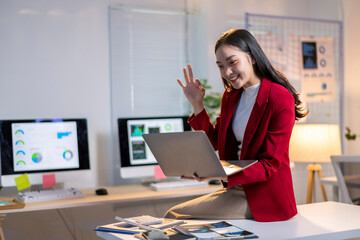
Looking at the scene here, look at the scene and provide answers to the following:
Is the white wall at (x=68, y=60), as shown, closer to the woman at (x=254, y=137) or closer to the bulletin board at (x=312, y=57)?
the bulletin board at (x=312, y=57)

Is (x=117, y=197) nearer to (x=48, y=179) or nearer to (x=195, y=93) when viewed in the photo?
(x=48, y=179)

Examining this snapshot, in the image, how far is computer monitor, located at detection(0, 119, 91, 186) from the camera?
2.87m

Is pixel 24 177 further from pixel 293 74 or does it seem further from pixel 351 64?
pixel 351 64

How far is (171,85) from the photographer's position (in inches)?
150

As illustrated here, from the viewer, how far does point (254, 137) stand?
185 cm

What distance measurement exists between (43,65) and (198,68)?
1.30 meters

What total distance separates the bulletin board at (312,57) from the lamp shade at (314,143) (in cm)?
79

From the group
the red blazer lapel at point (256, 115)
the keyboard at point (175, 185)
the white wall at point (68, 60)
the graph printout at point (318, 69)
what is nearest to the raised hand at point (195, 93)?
the red blazer lapel at point (256, 115)

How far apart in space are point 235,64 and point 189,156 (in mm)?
452

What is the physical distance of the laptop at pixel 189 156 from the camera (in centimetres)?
160

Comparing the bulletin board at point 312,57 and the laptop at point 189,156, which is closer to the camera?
the laptop at point 189,156

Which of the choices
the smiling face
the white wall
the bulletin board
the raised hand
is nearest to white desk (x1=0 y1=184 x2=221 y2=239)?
the white wall

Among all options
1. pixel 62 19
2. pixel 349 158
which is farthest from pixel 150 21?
pixel 349 158

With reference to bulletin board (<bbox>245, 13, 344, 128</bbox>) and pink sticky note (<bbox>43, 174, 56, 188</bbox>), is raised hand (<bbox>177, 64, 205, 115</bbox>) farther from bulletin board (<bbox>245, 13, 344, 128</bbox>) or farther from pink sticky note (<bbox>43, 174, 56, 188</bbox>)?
bulletin board (<bbox>245, 13, 344, 128</bbox>)
